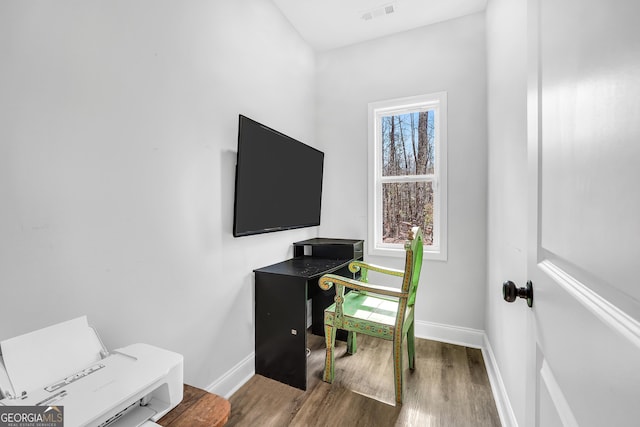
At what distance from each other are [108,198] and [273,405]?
1.48m

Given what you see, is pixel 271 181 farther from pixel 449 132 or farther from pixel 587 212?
pixel 587 212

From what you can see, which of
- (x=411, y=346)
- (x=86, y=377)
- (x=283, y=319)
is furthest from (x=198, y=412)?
(x=411, y=346)

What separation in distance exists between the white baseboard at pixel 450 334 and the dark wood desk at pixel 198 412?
2.15m

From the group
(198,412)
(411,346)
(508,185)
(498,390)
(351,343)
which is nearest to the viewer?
(198,412)

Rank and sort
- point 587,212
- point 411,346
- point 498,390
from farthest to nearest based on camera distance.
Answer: point 411,346
point 498,390
point 587,212

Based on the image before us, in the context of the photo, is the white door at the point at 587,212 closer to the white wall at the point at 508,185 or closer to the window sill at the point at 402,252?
the white wall at the point at 508,185

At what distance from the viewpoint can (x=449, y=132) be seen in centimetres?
260

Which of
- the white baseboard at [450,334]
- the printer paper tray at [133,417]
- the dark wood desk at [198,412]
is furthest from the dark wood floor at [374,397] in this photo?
the printer paper tray at [133,417]

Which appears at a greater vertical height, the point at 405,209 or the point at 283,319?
the point at 405,209

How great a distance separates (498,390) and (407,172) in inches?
72.7

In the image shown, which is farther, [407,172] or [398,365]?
[407,172]

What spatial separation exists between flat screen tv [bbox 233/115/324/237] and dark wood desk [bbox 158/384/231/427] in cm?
98

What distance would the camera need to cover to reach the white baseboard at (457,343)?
1656 millimetres

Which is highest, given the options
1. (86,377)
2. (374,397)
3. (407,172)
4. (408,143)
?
(408,143)
